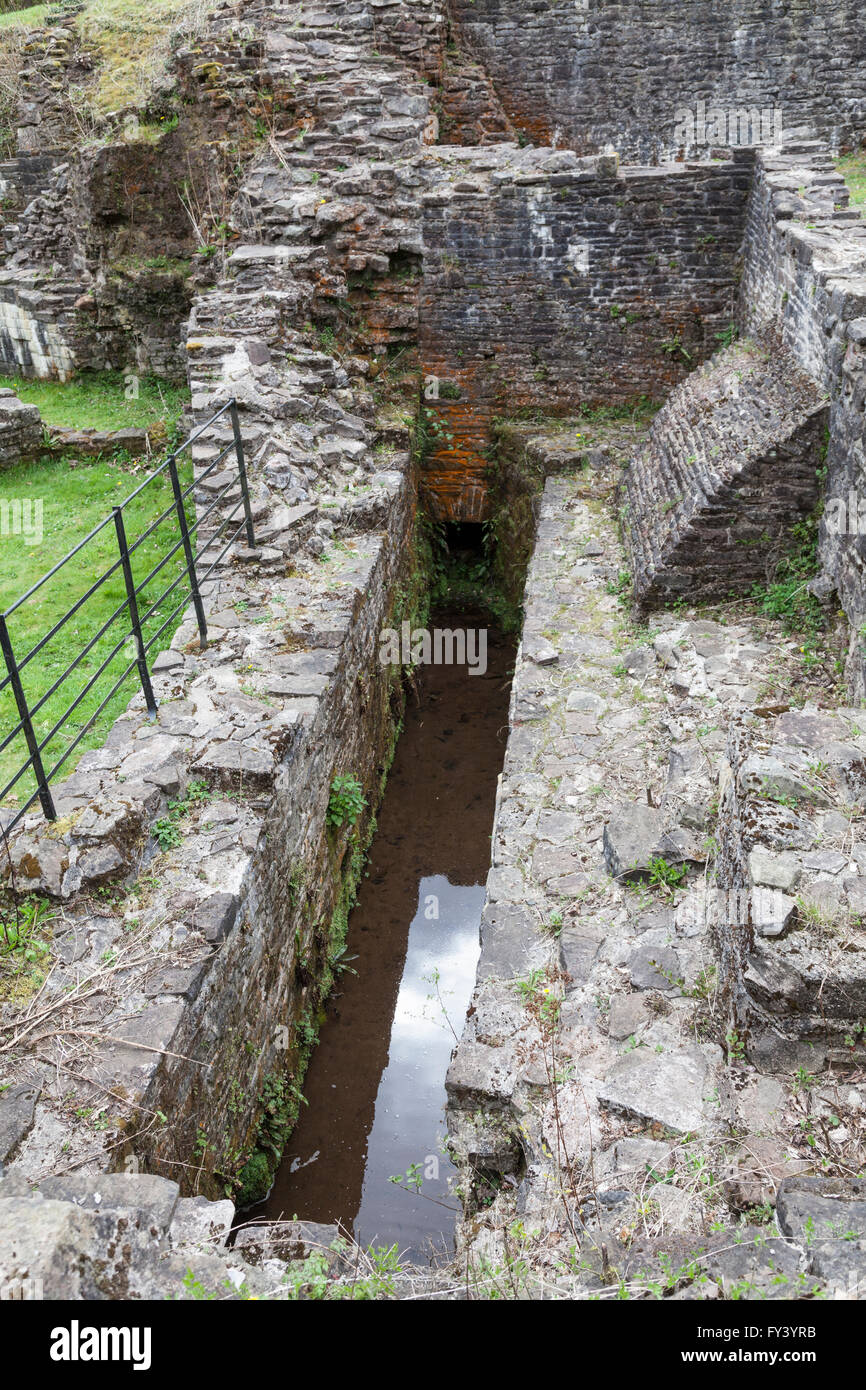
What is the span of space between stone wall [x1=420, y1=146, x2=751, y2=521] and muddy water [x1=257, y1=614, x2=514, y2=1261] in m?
3.17

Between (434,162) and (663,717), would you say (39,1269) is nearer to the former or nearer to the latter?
(663,717)

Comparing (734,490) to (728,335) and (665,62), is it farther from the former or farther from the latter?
(665,62)

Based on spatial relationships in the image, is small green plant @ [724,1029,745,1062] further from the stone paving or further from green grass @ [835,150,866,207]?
green grass @ [835,150,866,207]

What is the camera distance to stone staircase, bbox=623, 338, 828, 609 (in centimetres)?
622

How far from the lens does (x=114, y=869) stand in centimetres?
419

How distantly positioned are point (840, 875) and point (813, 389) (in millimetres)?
4027

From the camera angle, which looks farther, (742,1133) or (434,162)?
(434,162)

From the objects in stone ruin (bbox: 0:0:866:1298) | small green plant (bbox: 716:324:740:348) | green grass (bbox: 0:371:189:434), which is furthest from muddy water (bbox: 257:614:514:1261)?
green grass (bbox: 0:371:189:434)

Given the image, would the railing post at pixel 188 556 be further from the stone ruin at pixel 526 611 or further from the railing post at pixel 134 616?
the railing post at pixel 134 616

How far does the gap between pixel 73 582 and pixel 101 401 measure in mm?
4919

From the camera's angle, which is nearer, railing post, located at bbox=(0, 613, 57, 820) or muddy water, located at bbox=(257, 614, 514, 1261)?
railing post, located at bbox=(0, 613, 57, 820)

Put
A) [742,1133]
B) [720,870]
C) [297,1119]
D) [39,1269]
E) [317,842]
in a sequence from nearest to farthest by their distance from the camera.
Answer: [39,1269]
[742,1133]
[720,870]
[297,1119]
[317,842]

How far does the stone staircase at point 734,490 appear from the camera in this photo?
6.22m

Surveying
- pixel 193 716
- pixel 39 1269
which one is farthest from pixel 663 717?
pixel 39 1269
